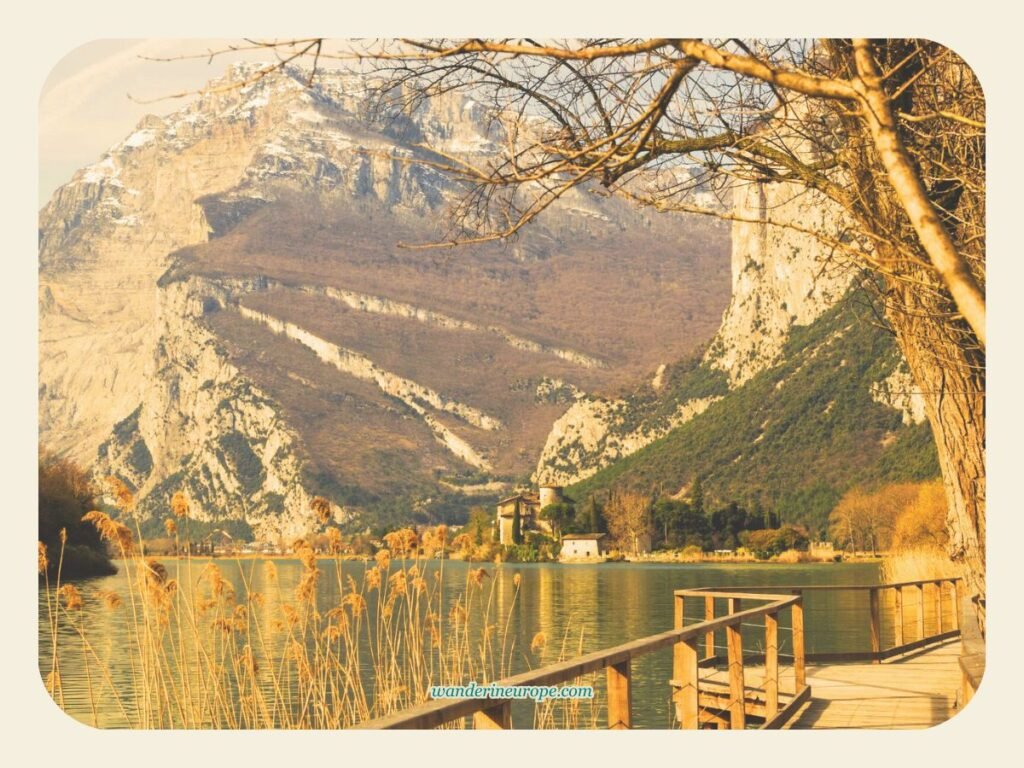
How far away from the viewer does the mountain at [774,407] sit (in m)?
10.5

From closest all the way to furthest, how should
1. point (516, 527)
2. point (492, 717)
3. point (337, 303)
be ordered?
1. point (492, 717)
2. point (516, 527)
3. point (337, 303)

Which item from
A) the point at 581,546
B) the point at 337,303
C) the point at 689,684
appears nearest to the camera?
the point at 689,684

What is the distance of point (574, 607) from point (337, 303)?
10961 mm

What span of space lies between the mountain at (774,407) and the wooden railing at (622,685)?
6.73ft

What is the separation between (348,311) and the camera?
81.9 feet

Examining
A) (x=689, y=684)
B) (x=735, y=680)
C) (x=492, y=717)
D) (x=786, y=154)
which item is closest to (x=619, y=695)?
(x=689, y=684)

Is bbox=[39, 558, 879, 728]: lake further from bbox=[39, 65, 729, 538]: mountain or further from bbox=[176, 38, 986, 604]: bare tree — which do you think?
bbox=[176, 38, 986, 604]: bare tree

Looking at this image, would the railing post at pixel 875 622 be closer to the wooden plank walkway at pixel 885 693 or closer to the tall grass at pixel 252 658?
the wooden plank walkway at pixel 885 693

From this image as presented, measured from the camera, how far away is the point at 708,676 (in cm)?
816

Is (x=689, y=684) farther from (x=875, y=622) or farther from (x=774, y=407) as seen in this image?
(x=774, y=407)

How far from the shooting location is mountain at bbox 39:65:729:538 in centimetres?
777

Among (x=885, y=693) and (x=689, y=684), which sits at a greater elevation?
(x=689, y=684)

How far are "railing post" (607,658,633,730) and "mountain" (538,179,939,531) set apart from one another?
2.76 meters

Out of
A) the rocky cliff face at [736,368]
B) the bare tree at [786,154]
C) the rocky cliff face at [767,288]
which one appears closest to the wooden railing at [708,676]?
the bare tree at [786,154]
